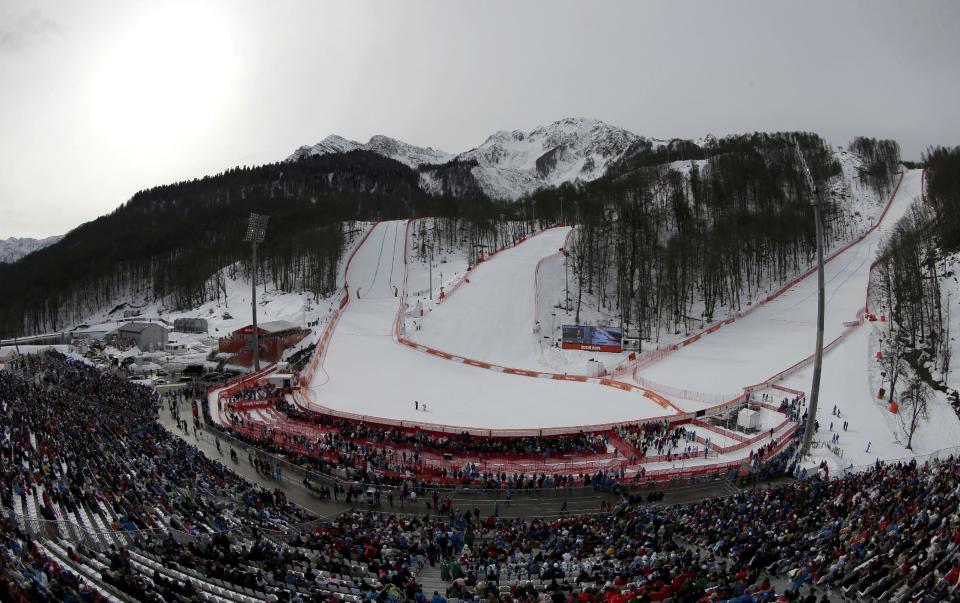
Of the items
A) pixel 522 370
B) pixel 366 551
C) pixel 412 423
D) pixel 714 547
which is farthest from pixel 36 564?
pixel 522 370

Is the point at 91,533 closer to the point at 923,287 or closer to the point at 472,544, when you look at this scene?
the point at 472,544

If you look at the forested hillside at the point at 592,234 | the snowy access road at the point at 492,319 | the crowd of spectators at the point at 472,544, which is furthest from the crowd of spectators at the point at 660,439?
the forested hillside at the point at 592,234

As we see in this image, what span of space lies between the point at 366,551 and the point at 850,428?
993 inches

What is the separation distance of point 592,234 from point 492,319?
20.4m

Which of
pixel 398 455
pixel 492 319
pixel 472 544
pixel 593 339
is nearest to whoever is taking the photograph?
pixel 472 544

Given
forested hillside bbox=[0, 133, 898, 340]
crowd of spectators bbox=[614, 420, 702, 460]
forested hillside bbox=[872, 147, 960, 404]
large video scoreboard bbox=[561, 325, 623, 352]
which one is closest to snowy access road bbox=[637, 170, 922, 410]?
forested hillside bbox=[872, 147, 960, 404]

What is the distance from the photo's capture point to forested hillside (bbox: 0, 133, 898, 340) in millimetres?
60781

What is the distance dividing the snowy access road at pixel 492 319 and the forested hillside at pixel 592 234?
5.89 metres

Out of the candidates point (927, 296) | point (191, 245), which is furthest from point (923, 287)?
point (191, 245)

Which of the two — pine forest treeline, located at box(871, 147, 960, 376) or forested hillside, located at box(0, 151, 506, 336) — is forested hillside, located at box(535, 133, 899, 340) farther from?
forested hillside, located at box(0, 151, 506, 336)

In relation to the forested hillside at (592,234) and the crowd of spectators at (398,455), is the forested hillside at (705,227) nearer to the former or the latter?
the forested hillside at (592,234)

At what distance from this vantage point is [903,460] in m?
21.8

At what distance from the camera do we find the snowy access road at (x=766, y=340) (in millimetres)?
37031

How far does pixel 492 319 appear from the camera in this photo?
169ft
